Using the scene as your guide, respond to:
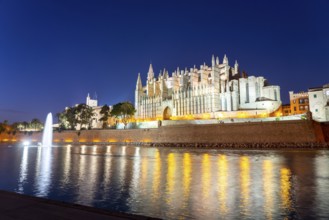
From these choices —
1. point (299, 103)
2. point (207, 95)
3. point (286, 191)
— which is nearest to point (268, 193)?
point (286, 191)

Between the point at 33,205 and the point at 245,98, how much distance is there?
65.2 meters

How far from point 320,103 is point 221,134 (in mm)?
20589

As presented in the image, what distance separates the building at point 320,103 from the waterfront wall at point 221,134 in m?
12.2

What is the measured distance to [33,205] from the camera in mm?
6402

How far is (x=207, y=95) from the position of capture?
238 feet

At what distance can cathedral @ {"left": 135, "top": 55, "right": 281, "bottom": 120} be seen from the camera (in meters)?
65.2

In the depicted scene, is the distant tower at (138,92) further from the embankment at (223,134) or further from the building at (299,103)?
the building at (299,103)

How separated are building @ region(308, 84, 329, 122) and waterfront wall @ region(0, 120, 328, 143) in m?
12.2

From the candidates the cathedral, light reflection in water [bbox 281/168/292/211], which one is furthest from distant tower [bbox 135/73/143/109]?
light reflection in water [bbox 281/168/292/211]

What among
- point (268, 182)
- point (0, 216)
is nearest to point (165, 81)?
point (268, 182)

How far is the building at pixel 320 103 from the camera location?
163 feet

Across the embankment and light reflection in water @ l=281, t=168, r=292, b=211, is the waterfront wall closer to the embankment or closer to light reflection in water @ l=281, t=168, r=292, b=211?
the embankment

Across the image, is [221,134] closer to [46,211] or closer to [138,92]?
[46,211]

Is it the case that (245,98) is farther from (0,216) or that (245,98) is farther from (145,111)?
(0,216)
